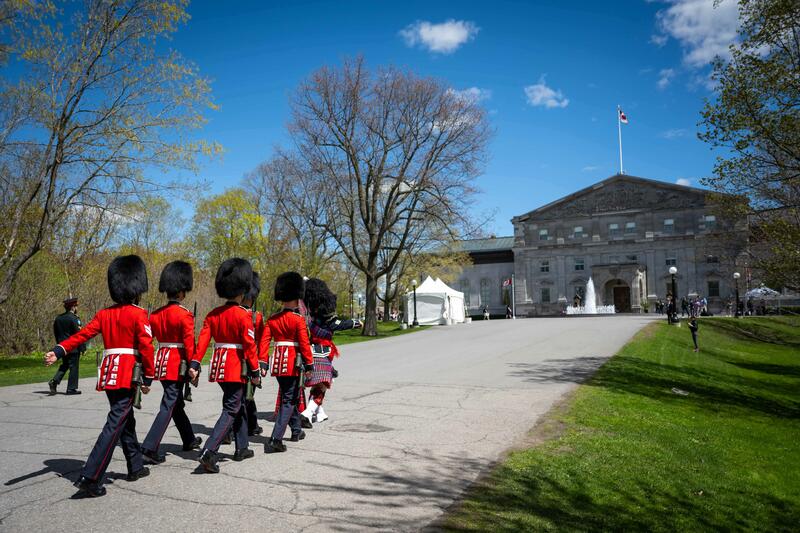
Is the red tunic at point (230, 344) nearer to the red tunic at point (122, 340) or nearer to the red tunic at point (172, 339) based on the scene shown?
the red tunic at point (172, 339)

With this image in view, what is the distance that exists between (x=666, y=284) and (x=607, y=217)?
34.5 feet

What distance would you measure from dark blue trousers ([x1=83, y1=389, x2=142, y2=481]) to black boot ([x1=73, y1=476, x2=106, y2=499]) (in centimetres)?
4

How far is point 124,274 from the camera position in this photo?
19.3 feet

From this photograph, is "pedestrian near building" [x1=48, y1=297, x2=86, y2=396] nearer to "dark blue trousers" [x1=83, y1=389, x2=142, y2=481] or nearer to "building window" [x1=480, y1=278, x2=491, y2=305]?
"dark blue trousers" [x1=83, y1=389, x2=142, y2=481]

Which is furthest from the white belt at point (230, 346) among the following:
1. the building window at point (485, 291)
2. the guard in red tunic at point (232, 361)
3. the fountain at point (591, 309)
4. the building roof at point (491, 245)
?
the building roof at point (491, 245)

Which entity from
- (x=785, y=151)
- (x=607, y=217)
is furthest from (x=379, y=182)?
(x=607, y=217)

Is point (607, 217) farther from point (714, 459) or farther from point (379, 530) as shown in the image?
point (379, 530)

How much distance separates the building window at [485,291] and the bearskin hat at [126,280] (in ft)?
245

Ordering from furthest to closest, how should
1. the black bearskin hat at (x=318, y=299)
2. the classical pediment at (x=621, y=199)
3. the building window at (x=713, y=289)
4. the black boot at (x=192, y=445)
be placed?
the classical pediment at (x=621, y=199) < the building window at (x=713, y=289) < the black bearskin hat at (x=318, y=299) < the black boot at (x=192, y=445)

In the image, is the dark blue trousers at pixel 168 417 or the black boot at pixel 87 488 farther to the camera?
the dark blue trousers at pixel 168 417

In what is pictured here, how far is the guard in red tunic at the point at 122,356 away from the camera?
214 inches

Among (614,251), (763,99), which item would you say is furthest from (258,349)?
(614,251)

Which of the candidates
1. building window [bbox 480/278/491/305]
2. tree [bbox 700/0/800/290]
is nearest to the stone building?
building window [bbox 480/278/491/305]

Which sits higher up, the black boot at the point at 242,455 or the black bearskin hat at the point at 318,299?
the black bearskin hat at the point at 318,299
